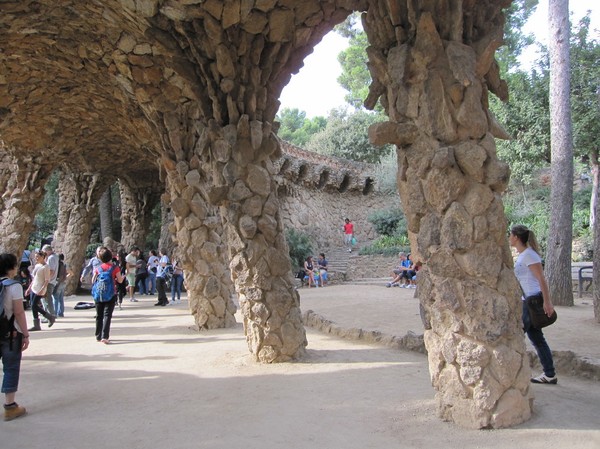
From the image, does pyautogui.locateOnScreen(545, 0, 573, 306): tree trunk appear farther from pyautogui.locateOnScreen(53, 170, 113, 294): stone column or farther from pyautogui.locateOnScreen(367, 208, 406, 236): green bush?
pyautogui.locateOnScreen(367, 208, 406, 236): green bush

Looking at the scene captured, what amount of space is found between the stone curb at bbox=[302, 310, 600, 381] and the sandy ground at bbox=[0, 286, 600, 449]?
0.12m

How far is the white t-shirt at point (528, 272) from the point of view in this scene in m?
3.48

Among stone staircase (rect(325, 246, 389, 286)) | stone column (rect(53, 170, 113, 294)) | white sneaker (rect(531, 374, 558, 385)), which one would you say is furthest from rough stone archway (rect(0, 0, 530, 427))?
stone staircase (rect(325, 246, 389, 286))

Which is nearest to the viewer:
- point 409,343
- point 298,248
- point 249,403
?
point 249,403

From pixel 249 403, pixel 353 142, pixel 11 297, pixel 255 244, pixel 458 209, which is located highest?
pixel 353 142

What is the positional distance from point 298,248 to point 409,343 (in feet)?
36.5

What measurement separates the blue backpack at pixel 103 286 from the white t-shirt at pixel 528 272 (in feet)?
15.7

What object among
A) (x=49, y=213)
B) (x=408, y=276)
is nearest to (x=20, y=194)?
(x=408, y=276)

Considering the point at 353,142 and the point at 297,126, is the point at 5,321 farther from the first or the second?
the point at 297,126

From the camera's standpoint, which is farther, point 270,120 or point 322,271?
point 322,271

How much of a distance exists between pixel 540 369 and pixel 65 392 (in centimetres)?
423

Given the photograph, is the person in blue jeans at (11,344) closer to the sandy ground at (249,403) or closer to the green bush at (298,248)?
the sandy ground at (249,403)

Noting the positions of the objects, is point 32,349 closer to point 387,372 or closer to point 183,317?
point 183,317

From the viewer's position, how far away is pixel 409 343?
17.8 feet
